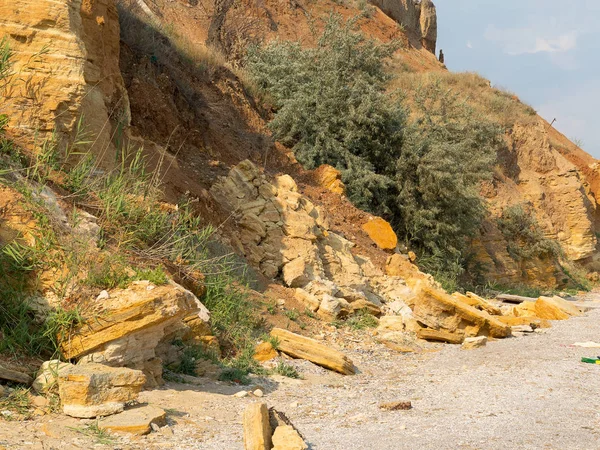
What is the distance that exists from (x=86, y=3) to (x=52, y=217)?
419 centimetres

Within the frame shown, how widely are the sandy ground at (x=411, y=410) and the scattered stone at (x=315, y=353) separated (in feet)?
0.39

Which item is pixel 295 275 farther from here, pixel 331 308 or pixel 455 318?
pixel 455 318

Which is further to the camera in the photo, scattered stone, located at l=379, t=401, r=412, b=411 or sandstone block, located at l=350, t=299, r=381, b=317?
sandstone block, located at l=350, t=299, r=381, b=317

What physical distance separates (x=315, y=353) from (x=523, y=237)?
1472 cm

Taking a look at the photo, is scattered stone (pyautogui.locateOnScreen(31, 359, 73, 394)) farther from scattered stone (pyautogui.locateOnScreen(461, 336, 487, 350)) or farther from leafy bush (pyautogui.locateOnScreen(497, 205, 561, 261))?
leafy bush (pyautogui.locateOnScreen(497, 205, 561, 261))

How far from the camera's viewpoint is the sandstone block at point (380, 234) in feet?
42.2

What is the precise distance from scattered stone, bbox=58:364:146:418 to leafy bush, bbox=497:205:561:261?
16.6 meters

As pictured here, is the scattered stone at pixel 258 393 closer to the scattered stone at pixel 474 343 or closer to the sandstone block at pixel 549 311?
the scattered stone at pixel 474 343

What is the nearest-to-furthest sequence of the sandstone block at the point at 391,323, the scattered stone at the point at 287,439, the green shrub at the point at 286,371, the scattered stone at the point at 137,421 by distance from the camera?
the scattered stone at the point at 287,439
the scattered stone at the point at 137,421
the green shrub at the point at 286,371
the sandstone block at the point at 391,323

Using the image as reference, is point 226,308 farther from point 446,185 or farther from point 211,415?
point 446,185

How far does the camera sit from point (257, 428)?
12.8ft

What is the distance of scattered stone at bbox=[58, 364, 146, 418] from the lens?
A: 4156 mm

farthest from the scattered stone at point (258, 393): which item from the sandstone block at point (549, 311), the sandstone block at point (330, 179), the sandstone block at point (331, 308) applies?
the sandstone block at point (330, 179)

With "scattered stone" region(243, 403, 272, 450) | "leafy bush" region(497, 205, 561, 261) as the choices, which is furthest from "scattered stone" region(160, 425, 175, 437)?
"leafy bush" region(497, 205, 561, 261)
